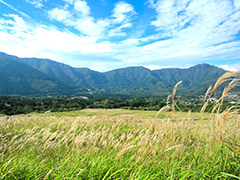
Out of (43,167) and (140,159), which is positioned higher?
(140,159)

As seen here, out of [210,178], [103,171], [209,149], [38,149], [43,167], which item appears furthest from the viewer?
[38,149]

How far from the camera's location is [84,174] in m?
2.76

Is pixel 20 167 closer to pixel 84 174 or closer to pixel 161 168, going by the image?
pixel 84 174

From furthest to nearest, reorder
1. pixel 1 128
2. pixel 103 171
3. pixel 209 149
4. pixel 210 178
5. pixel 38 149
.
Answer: pixel 1 128 < pixel 38 149 < pixel 209 149 < pixel 103 171 < pixel 210 178

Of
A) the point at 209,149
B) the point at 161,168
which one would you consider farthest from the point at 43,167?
the point at 209,149

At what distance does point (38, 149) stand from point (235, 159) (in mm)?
4695

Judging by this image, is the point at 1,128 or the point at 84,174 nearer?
the point at 84,174

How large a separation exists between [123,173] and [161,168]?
782mm

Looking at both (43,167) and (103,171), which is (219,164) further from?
(43,167)

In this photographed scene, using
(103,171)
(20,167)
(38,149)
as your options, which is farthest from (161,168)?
(38,149)

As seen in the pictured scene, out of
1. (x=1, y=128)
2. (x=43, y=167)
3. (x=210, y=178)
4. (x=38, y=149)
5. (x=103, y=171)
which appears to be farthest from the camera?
(x=1, y=128)

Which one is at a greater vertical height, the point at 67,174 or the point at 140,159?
the point at 140,159

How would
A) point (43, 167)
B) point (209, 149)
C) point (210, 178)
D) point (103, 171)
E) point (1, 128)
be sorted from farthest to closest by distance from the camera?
point (1, 128) < point (209, 149) < point (43, 167) < point (103, 171) < point (210, 178)

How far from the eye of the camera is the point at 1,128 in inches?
226
